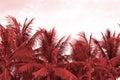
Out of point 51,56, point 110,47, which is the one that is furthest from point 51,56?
point 110,47

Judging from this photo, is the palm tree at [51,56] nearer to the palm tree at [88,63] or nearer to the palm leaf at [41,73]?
the palm leaf at [41,73]

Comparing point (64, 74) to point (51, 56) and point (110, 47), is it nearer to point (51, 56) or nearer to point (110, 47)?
point (51, 56)

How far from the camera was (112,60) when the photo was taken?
38.6 metres

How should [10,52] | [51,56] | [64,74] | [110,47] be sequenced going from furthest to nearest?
[110,47] < [51,56] < [64,74] < [10,52]

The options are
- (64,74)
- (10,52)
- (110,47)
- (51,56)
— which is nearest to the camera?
(10,52)

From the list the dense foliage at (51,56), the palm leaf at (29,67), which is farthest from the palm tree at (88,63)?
the palm leaf at (29,67)

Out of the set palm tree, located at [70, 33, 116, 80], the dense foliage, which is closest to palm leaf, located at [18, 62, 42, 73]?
the dense foliage

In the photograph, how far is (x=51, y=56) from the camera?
35.8 metres

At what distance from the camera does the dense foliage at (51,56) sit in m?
33.0

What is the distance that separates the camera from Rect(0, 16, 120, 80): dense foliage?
33.0 meters

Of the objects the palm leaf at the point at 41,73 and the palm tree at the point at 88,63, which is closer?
the palm leaf at the point at 41,73

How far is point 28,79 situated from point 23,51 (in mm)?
5016

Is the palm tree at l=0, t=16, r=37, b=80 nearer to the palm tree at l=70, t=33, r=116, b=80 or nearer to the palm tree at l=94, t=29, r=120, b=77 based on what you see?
the palm tree at l=70, t=33, r=116, b=80

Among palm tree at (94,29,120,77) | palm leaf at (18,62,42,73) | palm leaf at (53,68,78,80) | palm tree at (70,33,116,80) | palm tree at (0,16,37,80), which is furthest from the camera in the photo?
palm tree at (94,29,120,77)
